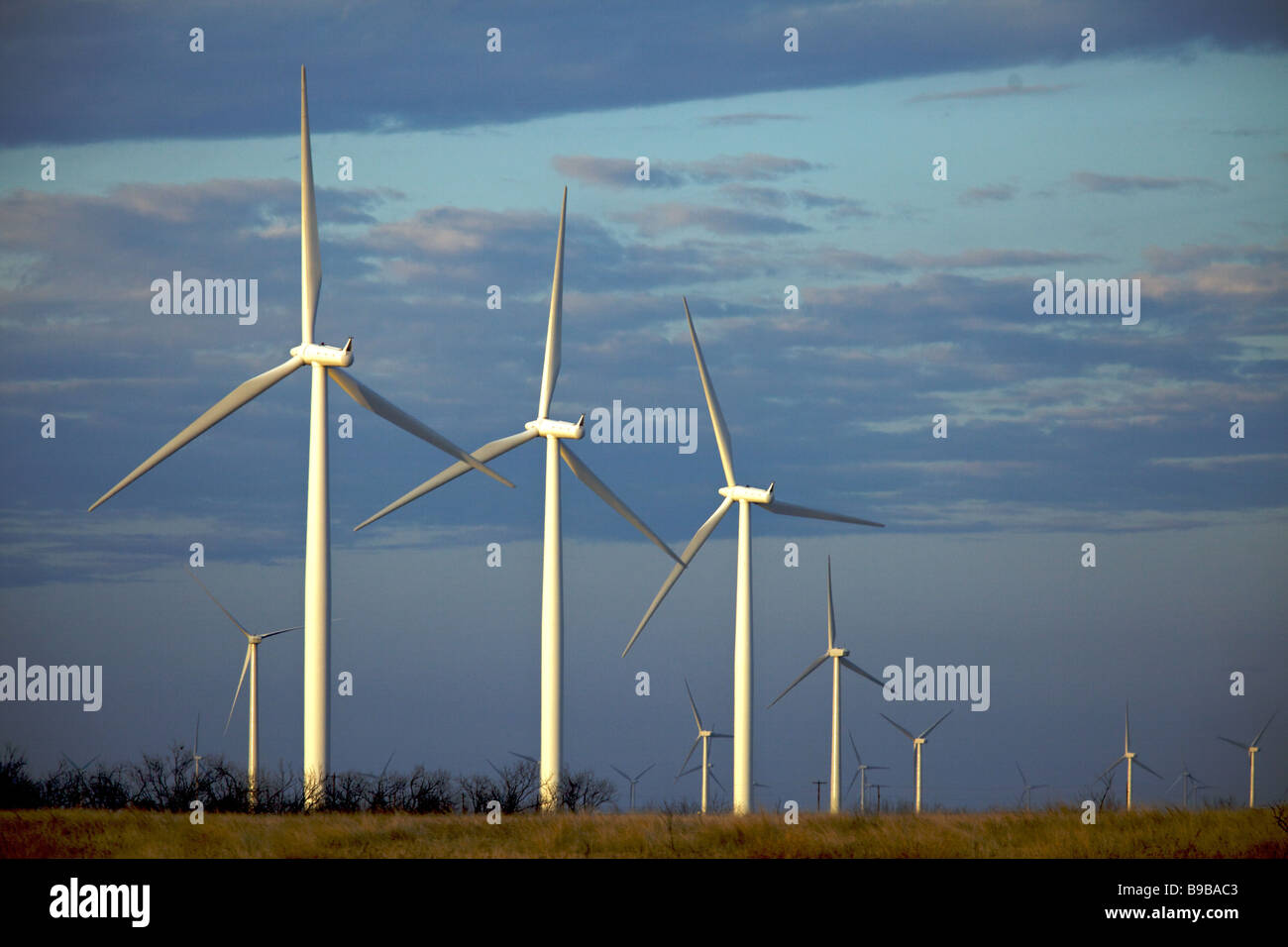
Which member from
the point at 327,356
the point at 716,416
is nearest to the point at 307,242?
the point at 327,356

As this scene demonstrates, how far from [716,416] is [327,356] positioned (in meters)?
21.0

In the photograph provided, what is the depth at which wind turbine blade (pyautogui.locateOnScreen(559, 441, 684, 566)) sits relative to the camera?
164 feet

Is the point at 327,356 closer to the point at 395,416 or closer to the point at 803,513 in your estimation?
the point at 395,416

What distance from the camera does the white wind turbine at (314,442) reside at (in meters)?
37.8

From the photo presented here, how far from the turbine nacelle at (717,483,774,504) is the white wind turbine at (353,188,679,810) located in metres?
11.0

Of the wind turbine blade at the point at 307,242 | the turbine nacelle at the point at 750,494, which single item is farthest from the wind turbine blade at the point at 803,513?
the wind turbine blade at the point at 307,242

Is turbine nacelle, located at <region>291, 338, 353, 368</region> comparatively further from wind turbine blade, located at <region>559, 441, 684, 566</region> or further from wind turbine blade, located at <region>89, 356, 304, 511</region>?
wind turbine blade, located at <region>559, 441, 684, 566</region>

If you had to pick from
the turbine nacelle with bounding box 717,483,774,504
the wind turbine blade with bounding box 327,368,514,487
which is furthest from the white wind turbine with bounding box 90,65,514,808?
the turbine nacelle with bounding box 717,483,774,504

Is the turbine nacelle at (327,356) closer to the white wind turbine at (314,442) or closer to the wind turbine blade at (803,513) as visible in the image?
the white wind turbine at (314,442)

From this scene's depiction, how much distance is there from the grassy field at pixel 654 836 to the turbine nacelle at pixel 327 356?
13689 millimetres
